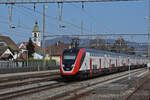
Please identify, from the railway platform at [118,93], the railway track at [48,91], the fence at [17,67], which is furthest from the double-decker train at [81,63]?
the fence at [17,67]

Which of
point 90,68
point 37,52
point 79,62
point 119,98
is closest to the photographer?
point 119,98

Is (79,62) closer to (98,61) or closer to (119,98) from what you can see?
(98,61)

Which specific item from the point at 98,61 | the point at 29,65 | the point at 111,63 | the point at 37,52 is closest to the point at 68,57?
the point at 98,61

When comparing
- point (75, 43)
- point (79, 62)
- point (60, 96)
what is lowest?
point (60, 96)

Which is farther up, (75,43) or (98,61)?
(75,43)

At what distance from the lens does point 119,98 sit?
14.2m

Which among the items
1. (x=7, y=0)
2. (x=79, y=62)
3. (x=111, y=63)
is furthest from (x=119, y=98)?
(x=111, y=63)

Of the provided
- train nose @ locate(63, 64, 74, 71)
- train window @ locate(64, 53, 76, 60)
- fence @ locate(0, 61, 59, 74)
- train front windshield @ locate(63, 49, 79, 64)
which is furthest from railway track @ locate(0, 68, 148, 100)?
fence @ locate(0, 61, 59, 74)

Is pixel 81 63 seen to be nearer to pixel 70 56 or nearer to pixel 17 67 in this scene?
pixel 70 56

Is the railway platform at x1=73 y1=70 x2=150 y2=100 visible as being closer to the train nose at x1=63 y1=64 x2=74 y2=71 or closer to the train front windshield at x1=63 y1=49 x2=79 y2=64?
the train nose at x1=63 y1=64 x2=74 y2=71

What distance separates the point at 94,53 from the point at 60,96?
14.1 m

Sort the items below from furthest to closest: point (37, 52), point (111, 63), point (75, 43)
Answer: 1. point (37, 52)
2. point (111, 63)
3. point (75, 43)

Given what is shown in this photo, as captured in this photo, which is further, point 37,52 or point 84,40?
point 37,52

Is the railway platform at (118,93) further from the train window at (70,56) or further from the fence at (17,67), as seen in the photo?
the fence at (17,67)
